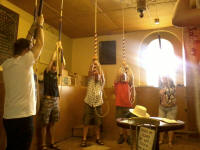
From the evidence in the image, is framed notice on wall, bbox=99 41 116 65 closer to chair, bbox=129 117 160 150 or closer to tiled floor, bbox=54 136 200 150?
tiled floor, bbox=54 136 200 150

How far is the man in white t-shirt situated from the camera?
1.53 metres

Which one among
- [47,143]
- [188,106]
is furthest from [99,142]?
[188,106]

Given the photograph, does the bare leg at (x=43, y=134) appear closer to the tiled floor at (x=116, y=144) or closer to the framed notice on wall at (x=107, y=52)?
the tiled floor at (x=116, y=144)

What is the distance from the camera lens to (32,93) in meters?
1.65

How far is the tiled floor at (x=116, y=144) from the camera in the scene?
3264 millimetres

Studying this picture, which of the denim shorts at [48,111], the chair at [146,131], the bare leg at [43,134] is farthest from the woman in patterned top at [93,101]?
the chair at [146,131]

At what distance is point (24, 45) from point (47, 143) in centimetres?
225

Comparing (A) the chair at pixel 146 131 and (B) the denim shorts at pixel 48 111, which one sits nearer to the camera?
(A) the chair at pixel 146 131

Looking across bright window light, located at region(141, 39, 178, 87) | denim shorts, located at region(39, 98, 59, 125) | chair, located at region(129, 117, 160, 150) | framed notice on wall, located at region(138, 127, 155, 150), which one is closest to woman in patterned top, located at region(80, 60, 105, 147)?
denim shorts, located at region(39, 98, 59, 125)

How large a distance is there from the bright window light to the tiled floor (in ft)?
4.96

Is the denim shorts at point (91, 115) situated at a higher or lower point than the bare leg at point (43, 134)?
higher

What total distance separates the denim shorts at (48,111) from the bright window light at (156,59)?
2677 millimetres

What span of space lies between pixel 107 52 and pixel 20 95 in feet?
12.7

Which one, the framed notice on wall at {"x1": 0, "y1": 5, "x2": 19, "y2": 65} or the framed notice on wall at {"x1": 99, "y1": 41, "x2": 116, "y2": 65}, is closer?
the framed notice on wall at {"x1": 0, "y1": 5, "x2": 19, "y2": 65}
